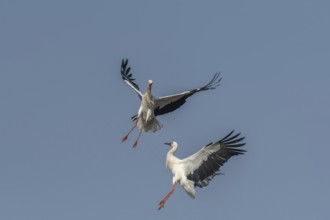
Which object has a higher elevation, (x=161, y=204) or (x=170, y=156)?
(x=170, y=156)

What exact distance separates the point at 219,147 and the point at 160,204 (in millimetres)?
1672

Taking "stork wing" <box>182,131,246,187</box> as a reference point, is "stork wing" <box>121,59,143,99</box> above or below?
above

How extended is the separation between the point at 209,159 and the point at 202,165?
22 centimetres

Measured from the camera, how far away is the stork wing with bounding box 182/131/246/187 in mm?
21234

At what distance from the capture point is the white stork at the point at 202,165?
69.8 feet

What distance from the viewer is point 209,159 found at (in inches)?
849

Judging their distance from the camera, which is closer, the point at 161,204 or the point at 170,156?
the point at 161,204

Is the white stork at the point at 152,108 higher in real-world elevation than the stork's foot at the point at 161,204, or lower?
A: higher

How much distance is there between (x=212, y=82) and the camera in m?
23.3

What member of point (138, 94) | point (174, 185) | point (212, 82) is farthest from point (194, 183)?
point (138, 94)

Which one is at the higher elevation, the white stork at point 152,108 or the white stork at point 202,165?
the white stork at point 152,108

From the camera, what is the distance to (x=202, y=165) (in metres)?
21.7

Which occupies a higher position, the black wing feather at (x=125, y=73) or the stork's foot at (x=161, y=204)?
the black wing feather at (x=125, y=73)

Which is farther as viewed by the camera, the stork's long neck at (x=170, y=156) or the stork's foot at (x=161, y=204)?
the stork's long neck at (x=170, y=156)
